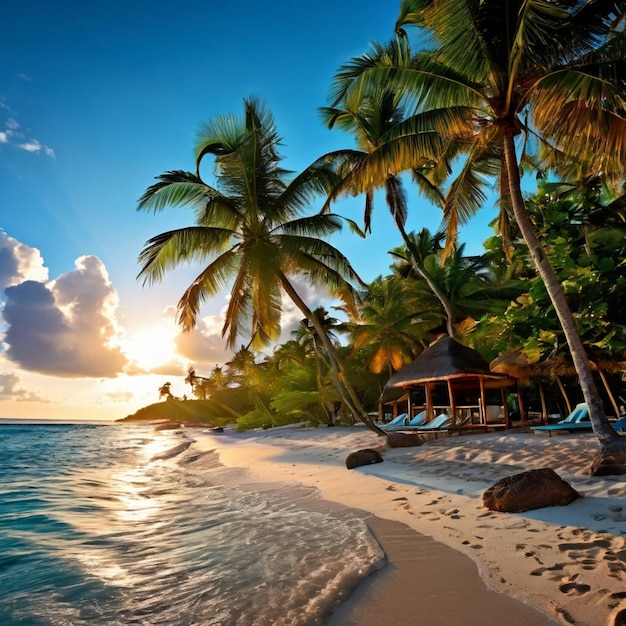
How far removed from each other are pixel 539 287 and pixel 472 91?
Answer: 3.93 m

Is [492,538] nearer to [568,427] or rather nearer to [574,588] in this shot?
[574,588]

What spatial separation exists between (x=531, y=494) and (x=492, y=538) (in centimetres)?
102

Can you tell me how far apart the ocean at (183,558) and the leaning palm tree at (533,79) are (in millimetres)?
4866

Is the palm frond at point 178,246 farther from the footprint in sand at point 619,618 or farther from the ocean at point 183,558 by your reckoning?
the footprint in sand at point 619,618

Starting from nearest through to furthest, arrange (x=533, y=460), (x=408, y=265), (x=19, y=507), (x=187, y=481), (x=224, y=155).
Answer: (x=533, y=460) < (x=19, y=507) < (x=187, y=481) < (x=224, y=155) < (x=408, y=265)

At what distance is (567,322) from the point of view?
22.9ft

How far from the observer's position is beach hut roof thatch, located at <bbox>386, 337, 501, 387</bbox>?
13.0 metres

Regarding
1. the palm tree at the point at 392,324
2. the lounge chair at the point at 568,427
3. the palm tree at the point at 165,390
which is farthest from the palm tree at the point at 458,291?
the palm tree at the point at 165,390

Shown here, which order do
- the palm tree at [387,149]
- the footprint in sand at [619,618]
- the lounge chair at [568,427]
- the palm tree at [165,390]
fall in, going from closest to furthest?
the footprint in sand at [619,618]
the palm tree at [387,149]
the lounge chair at [568,427]
the palm tree at [165,390]

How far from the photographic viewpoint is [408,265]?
27.1 metres

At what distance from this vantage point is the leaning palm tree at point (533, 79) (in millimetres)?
6910

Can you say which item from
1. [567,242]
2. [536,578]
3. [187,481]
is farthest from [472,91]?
[187,481]

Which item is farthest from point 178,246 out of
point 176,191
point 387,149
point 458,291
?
point 458,291

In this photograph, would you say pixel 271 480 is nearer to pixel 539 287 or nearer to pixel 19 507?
pixel 19 507
